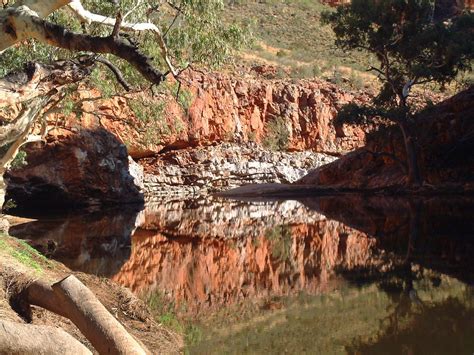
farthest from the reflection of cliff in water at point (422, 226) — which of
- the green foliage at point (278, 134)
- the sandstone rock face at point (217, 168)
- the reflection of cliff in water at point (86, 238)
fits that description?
the green foliage at point (278, 134)

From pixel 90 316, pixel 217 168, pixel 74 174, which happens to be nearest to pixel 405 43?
pixel 217 168

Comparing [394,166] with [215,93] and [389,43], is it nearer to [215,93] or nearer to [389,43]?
[389,43]

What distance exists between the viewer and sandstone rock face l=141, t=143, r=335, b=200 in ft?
101

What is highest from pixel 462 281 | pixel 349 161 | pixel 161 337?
pixel 349 161

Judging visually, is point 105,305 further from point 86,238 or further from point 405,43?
point 405,43

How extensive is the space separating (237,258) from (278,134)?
25651 millimetres

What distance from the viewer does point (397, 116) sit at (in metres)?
22.5

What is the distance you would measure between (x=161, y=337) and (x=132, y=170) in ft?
67.5

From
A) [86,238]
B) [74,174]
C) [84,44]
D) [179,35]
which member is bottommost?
[86,238]

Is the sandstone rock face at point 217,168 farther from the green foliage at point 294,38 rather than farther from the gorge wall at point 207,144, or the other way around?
the green foliage at point 294,38

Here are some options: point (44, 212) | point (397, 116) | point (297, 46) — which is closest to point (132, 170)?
point (44, 212)

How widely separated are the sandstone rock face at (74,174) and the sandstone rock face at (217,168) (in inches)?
A: 216

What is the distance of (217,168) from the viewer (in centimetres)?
3195

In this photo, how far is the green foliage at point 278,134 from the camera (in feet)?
114
